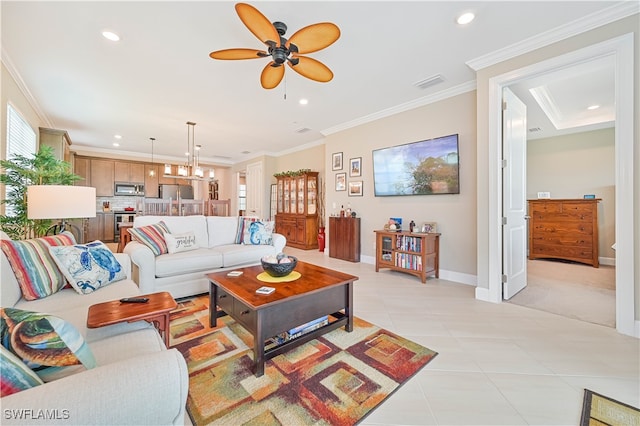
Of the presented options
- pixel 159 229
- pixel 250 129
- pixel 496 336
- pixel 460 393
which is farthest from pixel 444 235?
pixel 250 129

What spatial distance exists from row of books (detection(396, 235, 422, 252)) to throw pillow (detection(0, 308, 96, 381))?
365 centimetres

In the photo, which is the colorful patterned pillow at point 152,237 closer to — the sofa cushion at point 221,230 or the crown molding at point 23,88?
the sofa cushion at point 221,230

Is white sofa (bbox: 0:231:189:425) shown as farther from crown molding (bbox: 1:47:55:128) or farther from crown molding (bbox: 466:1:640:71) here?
crown molding (bbox: 1:47:55:128)

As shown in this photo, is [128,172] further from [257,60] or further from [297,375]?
[297,375]

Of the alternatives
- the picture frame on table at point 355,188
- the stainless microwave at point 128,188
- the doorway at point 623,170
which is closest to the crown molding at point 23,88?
the stainless microwave at point 128,188

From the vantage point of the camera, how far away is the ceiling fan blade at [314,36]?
1.80m

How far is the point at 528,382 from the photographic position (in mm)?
1609

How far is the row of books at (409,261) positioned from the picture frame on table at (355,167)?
6.02ft

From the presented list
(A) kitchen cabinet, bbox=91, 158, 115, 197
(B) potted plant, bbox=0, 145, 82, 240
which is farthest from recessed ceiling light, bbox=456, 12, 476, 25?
(A) kitchen cabinet, bbox=91, 158, 115, 197

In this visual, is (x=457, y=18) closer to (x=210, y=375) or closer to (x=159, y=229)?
(x=210, y=375)

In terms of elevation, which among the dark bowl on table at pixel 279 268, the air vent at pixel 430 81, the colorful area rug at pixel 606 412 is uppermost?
the air vent at pixel 430 81

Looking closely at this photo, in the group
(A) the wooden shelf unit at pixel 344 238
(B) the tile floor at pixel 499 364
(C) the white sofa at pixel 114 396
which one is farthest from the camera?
(A) the wooden shelf unit at pixel 344 238

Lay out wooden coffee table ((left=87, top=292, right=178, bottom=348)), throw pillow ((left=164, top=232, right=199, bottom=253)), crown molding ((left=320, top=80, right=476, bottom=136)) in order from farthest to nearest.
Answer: crown molding ((left=320, top=80, right=476, bottom=136)), throw pillow ((left=164, top=232, right=199, bottom=253)), wooden coffee table ((left=87, top=292, right=178, bottom=348))

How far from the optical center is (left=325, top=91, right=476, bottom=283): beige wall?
3.54 metres
